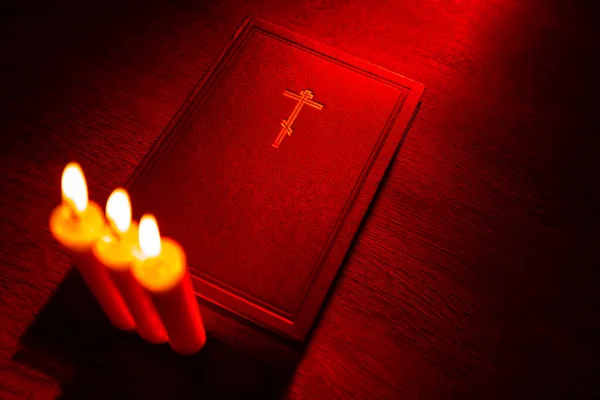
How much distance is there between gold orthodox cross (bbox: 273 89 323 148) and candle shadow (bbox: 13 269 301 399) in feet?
1.13

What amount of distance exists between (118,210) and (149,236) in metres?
0.05

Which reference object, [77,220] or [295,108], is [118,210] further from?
[295,108]

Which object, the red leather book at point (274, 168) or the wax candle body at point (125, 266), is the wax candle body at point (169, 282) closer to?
the wax candle body at point (125, 266)

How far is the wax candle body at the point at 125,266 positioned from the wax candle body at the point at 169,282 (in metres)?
0.02

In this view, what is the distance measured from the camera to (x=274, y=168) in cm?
92

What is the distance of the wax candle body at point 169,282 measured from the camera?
614mm

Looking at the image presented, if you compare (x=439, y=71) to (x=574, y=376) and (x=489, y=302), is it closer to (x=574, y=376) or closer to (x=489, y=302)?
(x=489, y=302)

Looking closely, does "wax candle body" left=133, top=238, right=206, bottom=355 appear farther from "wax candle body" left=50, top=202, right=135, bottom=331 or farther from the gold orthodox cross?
the gold orthodox cross

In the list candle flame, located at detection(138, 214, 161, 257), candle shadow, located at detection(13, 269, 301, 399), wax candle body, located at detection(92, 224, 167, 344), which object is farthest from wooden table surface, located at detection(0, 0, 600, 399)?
candle flame, located at detection(138, 214, 161, 257)

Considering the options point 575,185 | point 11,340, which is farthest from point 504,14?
point 11,340

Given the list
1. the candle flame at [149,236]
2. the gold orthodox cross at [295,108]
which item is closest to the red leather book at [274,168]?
the gold orthodox cross at [295,108]

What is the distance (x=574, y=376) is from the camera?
0.87m

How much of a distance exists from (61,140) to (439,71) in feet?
2.44

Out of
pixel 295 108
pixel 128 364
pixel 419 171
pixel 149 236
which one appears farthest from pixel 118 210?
pixel 419 171
